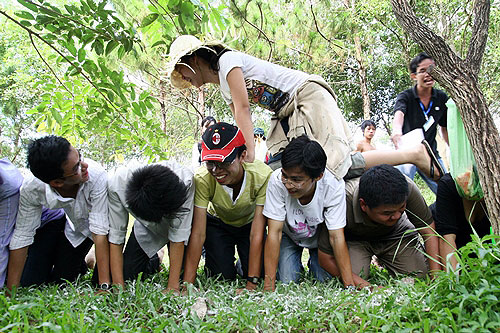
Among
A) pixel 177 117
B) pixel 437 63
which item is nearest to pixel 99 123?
pixel 437 63

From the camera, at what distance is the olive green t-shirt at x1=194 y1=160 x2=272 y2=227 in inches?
114

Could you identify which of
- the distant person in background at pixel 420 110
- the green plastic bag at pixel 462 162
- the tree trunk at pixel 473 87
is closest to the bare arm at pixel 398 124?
the distant person in background at pixel 420 110

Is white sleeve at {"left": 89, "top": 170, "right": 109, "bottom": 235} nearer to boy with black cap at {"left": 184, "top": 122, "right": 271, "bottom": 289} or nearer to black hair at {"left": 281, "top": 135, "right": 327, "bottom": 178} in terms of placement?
boy with black cap at {"left": 184, "top": 122, "right": 271, "bottom": 289}

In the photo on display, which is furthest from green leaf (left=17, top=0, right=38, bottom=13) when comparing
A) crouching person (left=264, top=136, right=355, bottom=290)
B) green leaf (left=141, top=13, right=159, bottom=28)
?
crouching person (left=264, top=136, right=355, bottom=290)

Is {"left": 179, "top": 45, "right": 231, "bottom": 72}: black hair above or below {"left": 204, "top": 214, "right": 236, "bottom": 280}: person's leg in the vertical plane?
above

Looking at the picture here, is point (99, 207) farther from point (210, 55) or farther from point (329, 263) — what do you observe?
point (329, 263)

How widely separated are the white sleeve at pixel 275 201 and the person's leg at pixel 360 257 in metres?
0.72

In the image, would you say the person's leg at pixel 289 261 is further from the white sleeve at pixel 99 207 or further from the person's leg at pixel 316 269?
the white sleeve at pixel 99 207

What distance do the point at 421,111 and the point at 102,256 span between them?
3.12 metres

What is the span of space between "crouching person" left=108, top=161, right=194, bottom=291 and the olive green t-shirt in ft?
0.25

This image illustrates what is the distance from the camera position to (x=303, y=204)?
2.95 meters

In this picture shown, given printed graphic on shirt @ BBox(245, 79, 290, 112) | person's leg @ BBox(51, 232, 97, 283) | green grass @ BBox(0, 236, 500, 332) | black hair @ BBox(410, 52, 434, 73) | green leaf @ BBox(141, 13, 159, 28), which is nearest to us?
green grass @ BBox(0, 236, 500, 332)

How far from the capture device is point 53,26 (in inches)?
92.1

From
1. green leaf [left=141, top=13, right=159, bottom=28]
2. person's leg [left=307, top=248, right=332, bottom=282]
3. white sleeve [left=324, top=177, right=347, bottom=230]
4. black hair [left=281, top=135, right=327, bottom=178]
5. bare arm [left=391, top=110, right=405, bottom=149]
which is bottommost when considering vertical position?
person's leg [left=307, top=248, right=332, bottom=282]
